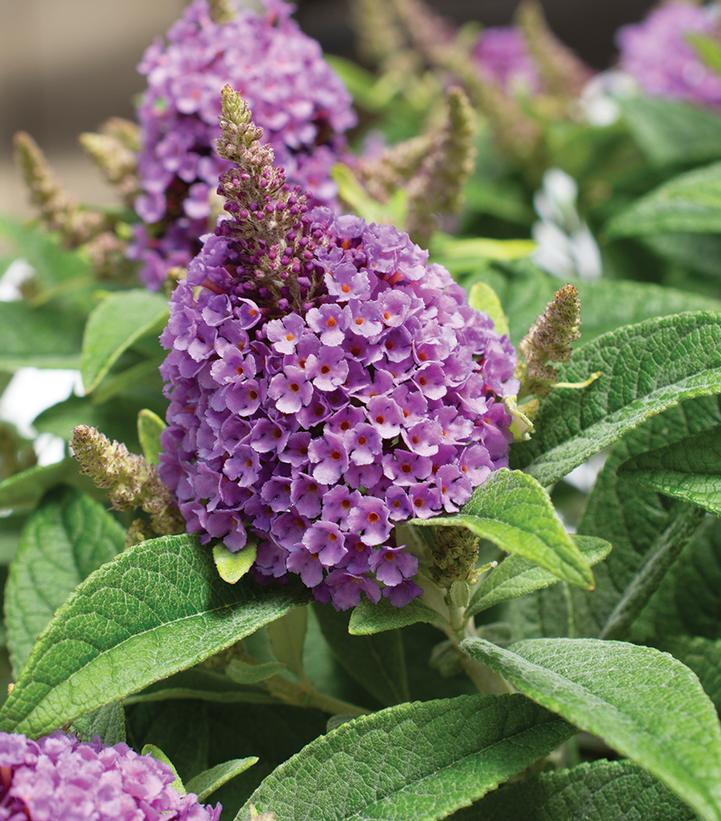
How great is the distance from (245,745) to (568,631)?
0.23m

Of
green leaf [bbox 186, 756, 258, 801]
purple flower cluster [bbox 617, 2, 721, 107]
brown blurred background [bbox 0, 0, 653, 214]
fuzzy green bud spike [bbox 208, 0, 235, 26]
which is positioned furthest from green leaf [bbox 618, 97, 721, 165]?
brown blurred background [bbox 0, 0, 653, 214]

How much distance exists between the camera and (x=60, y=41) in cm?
395

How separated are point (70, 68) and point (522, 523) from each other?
372 cm

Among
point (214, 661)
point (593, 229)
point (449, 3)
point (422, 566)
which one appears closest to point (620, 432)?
point (422, 566)

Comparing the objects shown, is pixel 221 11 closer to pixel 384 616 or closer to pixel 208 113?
pixel 208 113

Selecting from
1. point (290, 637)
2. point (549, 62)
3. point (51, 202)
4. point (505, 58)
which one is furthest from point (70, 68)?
point (290, 637)

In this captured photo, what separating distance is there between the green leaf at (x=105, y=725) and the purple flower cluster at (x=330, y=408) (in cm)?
11

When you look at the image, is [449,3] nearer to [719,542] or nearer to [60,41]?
[60,41]

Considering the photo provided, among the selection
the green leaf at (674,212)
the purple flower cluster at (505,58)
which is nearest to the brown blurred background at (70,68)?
the purple flower cluster at (505,58)

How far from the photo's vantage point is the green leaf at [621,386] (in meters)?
0.58

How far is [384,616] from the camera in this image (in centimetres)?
58

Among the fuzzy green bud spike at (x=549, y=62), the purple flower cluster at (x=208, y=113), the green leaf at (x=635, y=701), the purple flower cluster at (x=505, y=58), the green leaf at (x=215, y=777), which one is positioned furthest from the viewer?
the purple flower cluster at (x=505, y=58)

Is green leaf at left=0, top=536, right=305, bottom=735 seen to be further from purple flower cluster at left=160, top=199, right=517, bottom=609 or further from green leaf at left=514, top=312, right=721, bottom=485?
green leaf at left=514, top=312, right=721, bottom=485

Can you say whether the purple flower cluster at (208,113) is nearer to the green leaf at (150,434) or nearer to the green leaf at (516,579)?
the green leaf at (150,434)
